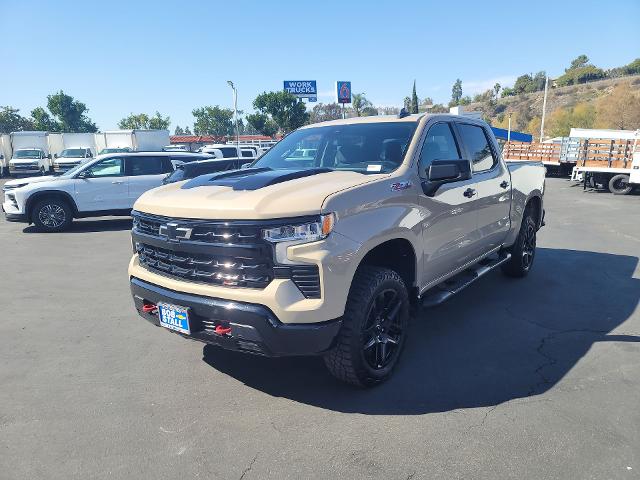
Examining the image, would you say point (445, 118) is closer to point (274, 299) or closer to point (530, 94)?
point (274, 299)

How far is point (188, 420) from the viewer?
3.03 metres

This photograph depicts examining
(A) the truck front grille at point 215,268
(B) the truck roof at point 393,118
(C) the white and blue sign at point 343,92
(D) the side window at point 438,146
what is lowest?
(A) the truck front grille at point 215,268

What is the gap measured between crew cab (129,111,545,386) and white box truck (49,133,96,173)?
3092 centimetres

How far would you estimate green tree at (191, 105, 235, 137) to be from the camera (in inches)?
3238

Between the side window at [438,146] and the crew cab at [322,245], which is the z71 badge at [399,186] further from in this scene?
the side window at [438,146]

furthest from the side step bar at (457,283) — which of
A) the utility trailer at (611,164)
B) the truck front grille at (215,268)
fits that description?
the utility trailer at (611,164)

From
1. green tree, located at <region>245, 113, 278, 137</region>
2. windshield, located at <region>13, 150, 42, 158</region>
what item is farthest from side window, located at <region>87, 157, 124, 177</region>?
green tree, located at <region>245, 113, 278, 137</region>

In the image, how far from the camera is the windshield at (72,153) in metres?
31.5

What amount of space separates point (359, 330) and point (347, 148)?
1.76 metres

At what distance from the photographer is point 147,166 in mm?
11359

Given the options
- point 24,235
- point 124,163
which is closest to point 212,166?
point 124,163

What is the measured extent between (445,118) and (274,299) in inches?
106

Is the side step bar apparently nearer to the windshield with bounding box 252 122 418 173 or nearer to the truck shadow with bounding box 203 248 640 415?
the truck shadow with bounding box 203 248 640 415

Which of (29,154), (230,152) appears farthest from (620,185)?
(29,154)
